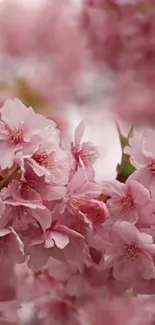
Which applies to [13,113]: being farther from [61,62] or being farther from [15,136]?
[61,62]

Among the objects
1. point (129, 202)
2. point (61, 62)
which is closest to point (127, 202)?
point (129, 202)

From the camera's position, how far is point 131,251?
0.49 m

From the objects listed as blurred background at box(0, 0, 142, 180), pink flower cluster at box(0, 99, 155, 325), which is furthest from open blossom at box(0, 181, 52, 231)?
blurred background at box(0, 0, 142, 180)

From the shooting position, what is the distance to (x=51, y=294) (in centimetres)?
65

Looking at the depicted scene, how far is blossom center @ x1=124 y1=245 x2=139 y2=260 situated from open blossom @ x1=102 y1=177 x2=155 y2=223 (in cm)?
2

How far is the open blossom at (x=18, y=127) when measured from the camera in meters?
0.46

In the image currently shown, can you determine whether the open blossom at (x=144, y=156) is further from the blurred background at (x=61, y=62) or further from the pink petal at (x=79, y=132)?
the blurred background at (x=61, y=62)

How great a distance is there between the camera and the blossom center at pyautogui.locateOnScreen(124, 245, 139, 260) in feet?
1.61

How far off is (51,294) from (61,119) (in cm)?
44

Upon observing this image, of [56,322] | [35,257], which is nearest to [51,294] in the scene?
[56,322]

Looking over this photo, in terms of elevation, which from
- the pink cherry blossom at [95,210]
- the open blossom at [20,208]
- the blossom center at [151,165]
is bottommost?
the pink cherry blossom at [95,210]

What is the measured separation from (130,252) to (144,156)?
67 millimetres

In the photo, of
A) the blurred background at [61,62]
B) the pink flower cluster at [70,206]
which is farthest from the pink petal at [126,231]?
the blurred background at [61,62]

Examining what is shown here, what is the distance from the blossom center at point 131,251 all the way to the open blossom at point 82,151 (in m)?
0.06
